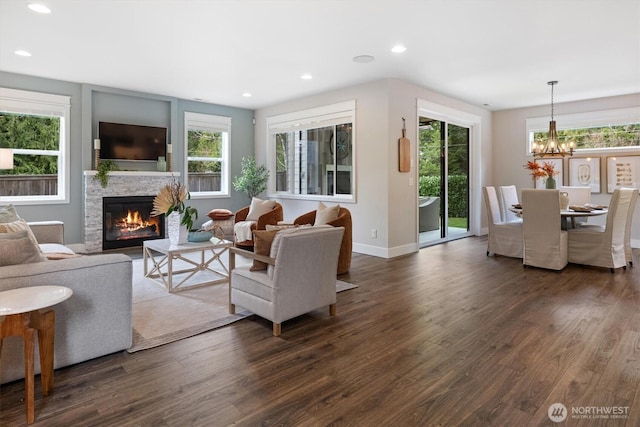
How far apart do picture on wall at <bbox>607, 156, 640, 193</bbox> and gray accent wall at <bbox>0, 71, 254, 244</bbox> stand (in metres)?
7.46

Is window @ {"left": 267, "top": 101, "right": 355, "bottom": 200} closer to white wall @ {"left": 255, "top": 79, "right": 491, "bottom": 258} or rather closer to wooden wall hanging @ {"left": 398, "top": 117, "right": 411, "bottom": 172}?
white wall @ {"left": 255, "top": 79, "right": 491, "bottom": 258}

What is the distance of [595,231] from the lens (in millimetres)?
4938

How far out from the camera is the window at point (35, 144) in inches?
216

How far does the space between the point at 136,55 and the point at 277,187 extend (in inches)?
147

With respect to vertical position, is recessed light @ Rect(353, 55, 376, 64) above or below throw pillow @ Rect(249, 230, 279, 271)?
above

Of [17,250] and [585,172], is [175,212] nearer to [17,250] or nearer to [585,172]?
[17,250]

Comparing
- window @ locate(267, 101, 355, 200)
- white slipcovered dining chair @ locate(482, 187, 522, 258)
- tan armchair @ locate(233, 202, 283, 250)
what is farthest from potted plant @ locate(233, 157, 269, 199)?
white slipcovered dining chair @ locate(482, 187, 522, 258)

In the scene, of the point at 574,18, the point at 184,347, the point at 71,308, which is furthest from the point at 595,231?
the point at 71,308

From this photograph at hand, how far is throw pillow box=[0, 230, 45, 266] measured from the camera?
215 centimetres

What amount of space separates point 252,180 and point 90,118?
2.89 m

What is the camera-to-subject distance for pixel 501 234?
5.73m

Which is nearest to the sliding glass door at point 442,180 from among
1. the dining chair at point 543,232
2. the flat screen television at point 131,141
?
the dining chair at point 543,232

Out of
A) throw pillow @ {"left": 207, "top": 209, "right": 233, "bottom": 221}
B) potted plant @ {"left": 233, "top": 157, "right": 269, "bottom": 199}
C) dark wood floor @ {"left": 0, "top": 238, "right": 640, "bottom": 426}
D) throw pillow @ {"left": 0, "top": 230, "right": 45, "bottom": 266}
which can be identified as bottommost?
dark wood floor @ {"left": 0, "top": 238, "right": 640, "bottom": 426}

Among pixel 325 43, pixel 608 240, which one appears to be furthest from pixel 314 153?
pixel 608 240
